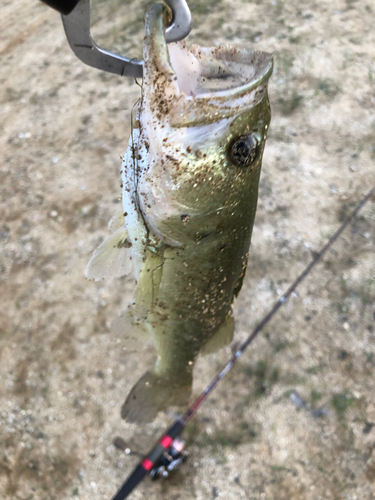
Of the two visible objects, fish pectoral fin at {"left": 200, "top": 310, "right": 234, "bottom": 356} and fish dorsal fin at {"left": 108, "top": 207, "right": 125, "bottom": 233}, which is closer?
fish dorsal fin at {"left": 108, "top": 207, "right": 125, "bottom": 233}

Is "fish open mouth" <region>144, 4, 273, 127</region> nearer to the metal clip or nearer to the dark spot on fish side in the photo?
the metal clip

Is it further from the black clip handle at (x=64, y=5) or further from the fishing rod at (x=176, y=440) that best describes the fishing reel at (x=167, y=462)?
the black clip handle at (x=64, y=5)

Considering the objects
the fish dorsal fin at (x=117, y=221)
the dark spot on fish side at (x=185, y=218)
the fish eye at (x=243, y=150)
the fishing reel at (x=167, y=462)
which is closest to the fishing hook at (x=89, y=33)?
the fish eye at (x=243, y=150)

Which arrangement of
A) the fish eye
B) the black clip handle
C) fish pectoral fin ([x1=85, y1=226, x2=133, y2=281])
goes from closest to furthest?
the black clip handle < the fish eye < fish pectoral fin ([x1=85, y1=226, x2=133, y2=281])

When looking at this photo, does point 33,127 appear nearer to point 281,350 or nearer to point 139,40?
point 139,40

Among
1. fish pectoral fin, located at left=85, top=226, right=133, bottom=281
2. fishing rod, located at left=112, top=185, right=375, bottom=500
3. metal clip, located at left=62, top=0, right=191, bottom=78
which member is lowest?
fishing rod, located at left=112, top=185, right=375, bottom=500

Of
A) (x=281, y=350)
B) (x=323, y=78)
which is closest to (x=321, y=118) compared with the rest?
(x=323, y=78)

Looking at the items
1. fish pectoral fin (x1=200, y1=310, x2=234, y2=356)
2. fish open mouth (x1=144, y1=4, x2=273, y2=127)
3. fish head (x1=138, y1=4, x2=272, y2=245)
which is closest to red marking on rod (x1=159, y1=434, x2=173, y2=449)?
fish pectoral fin (x1=200, y1=310, x2=234, y2=356)

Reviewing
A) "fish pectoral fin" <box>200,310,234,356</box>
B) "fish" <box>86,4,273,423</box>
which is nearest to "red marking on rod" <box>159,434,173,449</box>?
"fish pectoral fin" <box>200,310,234,356</box>

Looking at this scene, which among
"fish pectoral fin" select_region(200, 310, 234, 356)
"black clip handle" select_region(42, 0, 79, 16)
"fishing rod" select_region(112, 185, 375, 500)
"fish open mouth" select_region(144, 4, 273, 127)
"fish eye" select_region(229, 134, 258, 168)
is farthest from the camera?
"fishing rod" select_region(112, 185, 375, 500)

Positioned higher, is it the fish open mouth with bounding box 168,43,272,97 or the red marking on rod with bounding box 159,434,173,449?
the fish open mouth with bounding box 168,43,272,97
